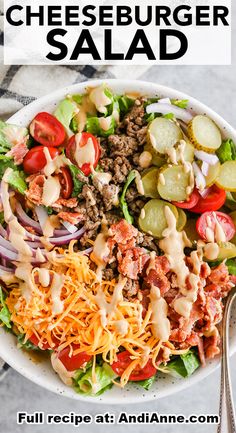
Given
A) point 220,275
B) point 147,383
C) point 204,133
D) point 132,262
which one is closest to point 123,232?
point 132,262

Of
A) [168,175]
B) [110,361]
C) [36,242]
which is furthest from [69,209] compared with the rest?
[110,361]

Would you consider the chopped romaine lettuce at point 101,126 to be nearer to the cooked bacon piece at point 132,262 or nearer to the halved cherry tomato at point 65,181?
the halved cherry tomato at point 65,181

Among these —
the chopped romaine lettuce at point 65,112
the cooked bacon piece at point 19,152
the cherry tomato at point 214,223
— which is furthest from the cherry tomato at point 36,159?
the cherry tomato at point 214,223

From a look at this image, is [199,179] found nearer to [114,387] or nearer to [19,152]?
[19,152]

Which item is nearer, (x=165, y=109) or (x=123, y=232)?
(x=123, y=232)

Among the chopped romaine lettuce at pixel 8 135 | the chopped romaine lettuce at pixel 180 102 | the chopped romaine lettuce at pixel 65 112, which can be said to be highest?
the chopped romaine lettuce at pixel 180 102
